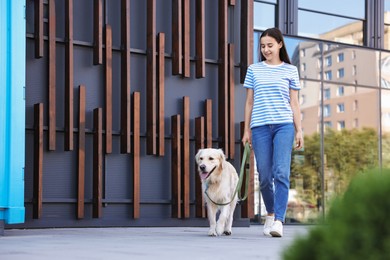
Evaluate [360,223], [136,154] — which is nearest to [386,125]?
[136,154]

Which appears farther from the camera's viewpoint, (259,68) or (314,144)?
(314,144)

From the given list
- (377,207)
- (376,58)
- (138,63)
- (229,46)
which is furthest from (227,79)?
(377,207)

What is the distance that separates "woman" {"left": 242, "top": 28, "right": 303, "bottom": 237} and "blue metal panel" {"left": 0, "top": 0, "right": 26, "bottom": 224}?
2127mm

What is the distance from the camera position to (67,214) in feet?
30.5

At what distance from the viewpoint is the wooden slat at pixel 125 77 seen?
970 cm

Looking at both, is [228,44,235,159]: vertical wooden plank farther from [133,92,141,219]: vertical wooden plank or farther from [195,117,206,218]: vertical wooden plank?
[133,92,141,219]: vertical wooden plank

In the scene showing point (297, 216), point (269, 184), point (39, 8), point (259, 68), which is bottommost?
point (297, 216)

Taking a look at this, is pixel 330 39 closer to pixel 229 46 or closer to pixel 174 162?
pixel 229 46

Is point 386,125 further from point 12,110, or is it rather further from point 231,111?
point 12,110

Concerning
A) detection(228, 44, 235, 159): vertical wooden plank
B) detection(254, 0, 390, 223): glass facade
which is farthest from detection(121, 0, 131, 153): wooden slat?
detection(254, 0, 390, 223): glass facade

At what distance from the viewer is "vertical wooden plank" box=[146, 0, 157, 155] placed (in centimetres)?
991

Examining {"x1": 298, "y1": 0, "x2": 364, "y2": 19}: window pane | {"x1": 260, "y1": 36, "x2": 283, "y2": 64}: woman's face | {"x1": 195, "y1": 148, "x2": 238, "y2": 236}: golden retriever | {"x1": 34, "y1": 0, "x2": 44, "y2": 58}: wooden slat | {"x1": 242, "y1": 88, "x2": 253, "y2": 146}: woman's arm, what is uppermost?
{"x1": 298, "y1": 0, "x2": 364, "y2": 19}: window pane

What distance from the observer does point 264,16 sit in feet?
50.9

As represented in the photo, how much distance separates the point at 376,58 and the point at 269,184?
413 inches
